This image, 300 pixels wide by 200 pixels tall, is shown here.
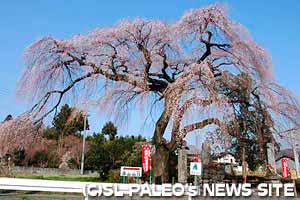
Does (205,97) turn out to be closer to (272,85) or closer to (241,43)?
(241,43)

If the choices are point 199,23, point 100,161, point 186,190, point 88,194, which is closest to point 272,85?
point 199,23

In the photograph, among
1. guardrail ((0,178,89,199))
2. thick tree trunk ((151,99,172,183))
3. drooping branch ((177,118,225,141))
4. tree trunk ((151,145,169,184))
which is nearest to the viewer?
guardrail ((0,178,89,199))

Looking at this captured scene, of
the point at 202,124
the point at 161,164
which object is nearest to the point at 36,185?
the point at 202,124

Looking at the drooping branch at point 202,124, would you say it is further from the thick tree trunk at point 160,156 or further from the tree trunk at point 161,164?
the tree trunk at point 161,164

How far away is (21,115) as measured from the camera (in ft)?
45.4

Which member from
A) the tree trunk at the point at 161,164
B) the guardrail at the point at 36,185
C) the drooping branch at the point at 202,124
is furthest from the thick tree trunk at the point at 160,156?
the guardrail at the point at 36,185

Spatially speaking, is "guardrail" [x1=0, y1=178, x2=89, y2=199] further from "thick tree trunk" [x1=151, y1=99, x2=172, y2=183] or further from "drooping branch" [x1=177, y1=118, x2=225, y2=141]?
"thick tree trunk" [x1=151, y1=99, x2=172, y2=183]

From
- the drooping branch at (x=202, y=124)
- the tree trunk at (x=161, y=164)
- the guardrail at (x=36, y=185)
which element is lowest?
the guardrail at (x=36, y=185)

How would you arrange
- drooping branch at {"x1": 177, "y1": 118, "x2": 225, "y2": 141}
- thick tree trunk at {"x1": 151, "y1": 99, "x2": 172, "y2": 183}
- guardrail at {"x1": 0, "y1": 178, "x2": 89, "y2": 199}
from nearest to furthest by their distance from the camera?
guardrail at {"x1": 0, "y1": 178, "x2": 89, "y2": 199} < drooping branch at {"x1": 177, "y1": 118, "x2": 225, "y2": 141} < thick tree trunk at {"x1": 151, "y1": 99, "x2": 172, "y2": 183}

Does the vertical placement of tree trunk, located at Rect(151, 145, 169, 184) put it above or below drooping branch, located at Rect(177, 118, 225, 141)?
below

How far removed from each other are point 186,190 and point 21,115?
6747mm

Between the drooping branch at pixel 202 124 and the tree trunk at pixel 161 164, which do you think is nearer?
the drooping branch at pixel 202 124

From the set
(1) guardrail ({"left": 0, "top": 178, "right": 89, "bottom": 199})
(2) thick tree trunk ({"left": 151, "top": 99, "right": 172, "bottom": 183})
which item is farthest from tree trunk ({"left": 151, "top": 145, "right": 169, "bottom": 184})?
(1) guardrail ({"left": 0, "top": 178, "right": 89, "bottom": 199})

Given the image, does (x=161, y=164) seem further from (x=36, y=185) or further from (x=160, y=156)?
(x=36, y=185)
